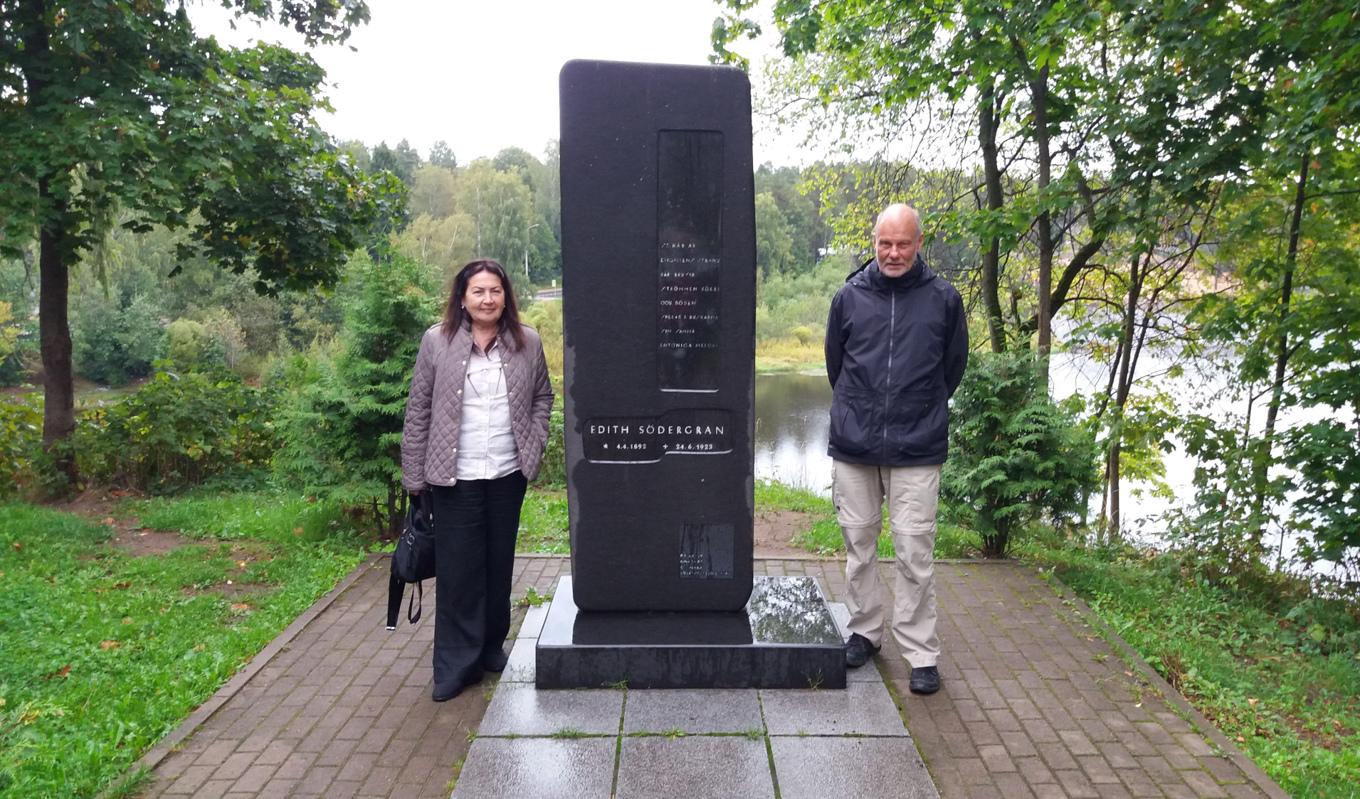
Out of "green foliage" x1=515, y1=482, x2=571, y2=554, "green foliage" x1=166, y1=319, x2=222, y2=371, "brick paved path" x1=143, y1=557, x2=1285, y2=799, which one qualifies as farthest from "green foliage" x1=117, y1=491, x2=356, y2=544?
"green foliage" x1=166, y1=319, x2=222, y2=371

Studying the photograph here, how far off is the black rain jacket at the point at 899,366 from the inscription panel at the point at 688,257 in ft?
1.78

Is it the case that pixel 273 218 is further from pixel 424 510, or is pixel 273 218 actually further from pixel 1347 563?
pixel 1347 563

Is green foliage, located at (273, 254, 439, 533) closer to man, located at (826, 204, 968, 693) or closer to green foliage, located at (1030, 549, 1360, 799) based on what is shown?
man, located at (826, 204, 968, 693)

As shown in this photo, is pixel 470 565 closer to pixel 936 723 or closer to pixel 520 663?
pixel 520 663

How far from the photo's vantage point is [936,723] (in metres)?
3.41

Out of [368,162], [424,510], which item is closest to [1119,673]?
[424,510]

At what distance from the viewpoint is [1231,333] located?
6.41 meters

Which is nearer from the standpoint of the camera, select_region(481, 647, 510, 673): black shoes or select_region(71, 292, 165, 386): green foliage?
select_region(481, 647, 510, 673): black shoes

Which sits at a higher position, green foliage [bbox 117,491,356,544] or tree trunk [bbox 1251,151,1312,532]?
tree trunk [bbox 1251,151,1312,532]

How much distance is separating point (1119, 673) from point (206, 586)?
520 cm

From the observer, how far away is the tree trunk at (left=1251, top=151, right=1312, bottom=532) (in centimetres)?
574

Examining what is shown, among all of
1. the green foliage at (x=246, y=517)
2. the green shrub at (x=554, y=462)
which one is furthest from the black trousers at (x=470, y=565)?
the green shrub at (x=554, y=462)

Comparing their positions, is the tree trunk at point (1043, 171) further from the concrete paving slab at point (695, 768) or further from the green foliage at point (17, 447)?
A: the green foliage at point (17, 447)

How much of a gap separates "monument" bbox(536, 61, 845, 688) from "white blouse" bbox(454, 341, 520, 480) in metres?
0.30
